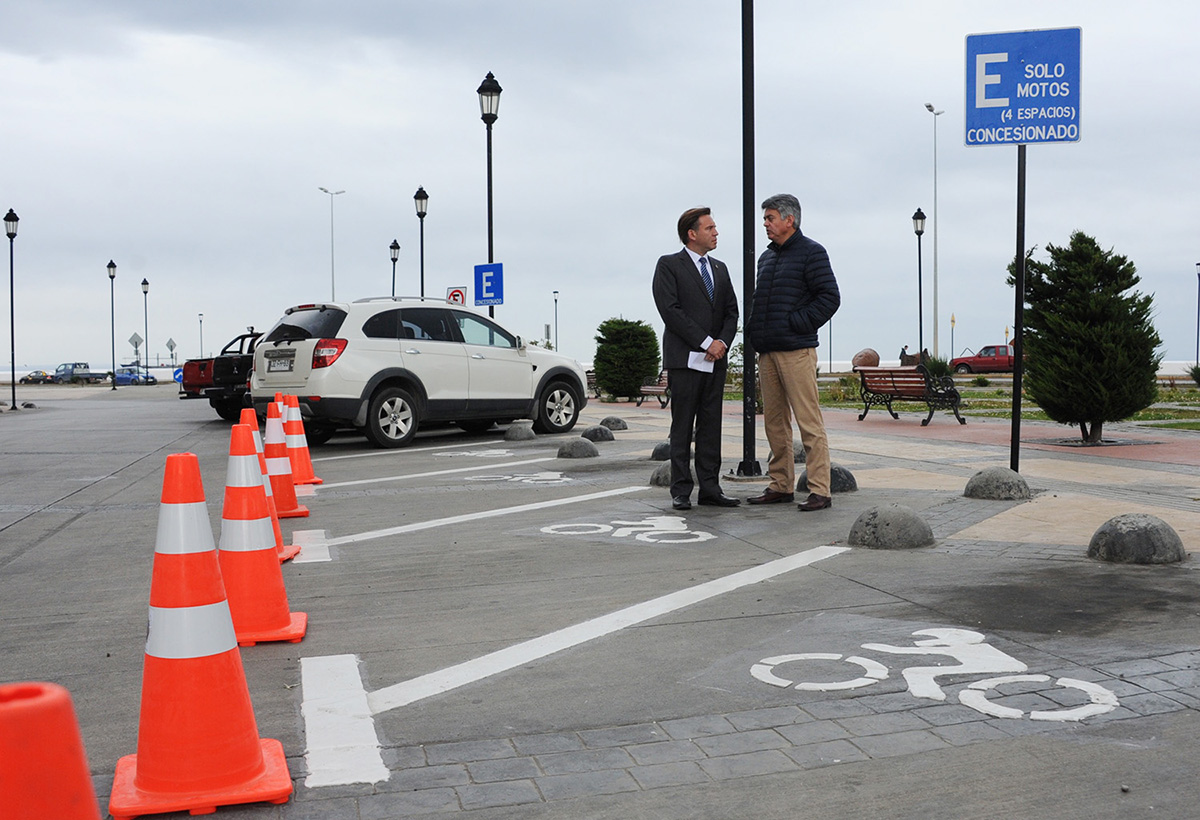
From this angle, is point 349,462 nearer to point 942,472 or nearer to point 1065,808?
point 942,472

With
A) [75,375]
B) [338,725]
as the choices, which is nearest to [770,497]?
[338,725]

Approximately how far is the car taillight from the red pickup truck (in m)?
53.3

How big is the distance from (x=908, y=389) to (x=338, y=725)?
53.7 ft

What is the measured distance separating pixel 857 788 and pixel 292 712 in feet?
6.01

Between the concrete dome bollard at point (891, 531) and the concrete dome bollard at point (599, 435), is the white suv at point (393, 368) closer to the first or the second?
the concrete dome bollard at point (599, 435)

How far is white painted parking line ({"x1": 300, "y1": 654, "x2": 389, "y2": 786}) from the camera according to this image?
3223 millimetres

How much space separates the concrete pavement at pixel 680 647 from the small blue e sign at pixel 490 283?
14224 mm

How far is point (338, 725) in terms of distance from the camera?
363 cm

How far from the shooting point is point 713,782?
123 inches

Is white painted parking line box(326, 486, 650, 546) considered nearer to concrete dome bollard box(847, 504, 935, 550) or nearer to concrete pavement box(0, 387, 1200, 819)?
concrete pavement box(0, 387, 1200, 819)

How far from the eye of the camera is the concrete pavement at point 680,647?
10.2 feet

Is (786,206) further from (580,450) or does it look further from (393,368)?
(393,368)

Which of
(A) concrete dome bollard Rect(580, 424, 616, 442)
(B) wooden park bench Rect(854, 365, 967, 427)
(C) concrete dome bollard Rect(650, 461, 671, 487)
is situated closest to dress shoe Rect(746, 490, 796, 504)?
(C) concrete dome bollard Rect(650, 461, 671, 487)

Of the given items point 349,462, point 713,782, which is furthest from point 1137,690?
point 349,462
